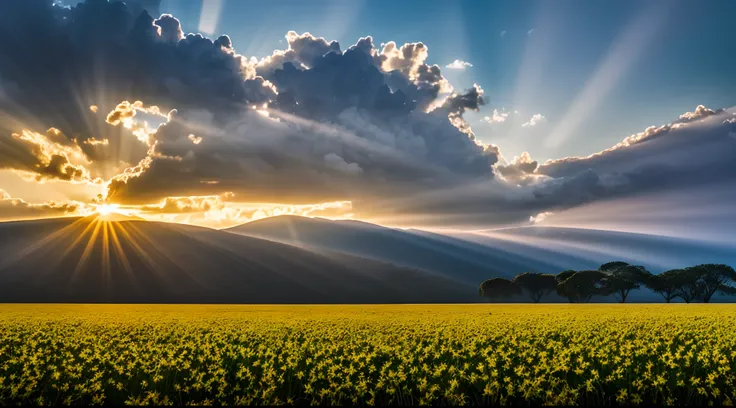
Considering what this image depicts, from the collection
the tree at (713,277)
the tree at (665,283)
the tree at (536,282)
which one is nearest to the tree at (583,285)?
the tree at (665,283)

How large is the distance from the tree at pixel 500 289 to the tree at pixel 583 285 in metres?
23.3

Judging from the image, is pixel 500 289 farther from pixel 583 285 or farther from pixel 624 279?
pixel 624 279

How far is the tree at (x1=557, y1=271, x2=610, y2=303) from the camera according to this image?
15875 cm

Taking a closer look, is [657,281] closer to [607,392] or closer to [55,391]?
→ [607,392]

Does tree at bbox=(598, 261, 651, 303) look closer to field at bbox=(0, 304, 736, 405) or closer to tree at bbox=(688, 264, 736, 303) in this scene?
tree at bbox=(688, 264, 736, 303)

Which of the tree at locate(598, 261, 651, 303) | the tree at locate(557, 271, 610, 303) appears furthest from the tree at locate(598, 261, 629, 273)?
the tree at locate(557, 271, 610, 303)

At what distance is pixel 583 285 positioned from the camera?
522ft

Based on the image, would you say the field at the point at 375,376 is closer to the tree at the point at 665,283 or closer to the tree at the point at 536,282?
the tree at the point at 665,283

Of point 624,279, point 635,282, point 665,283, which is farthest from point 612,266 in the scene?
point 665,283

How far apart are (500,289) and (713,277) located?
2538 inches

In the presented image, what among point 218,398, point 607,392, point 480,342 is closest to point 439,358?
point 480,342

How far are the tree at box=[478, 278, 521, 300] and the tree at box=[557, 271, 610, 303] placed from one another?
23.3m

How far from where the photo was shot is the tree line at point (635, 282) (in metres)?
149

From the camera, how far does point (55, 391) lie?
18.5 meters
